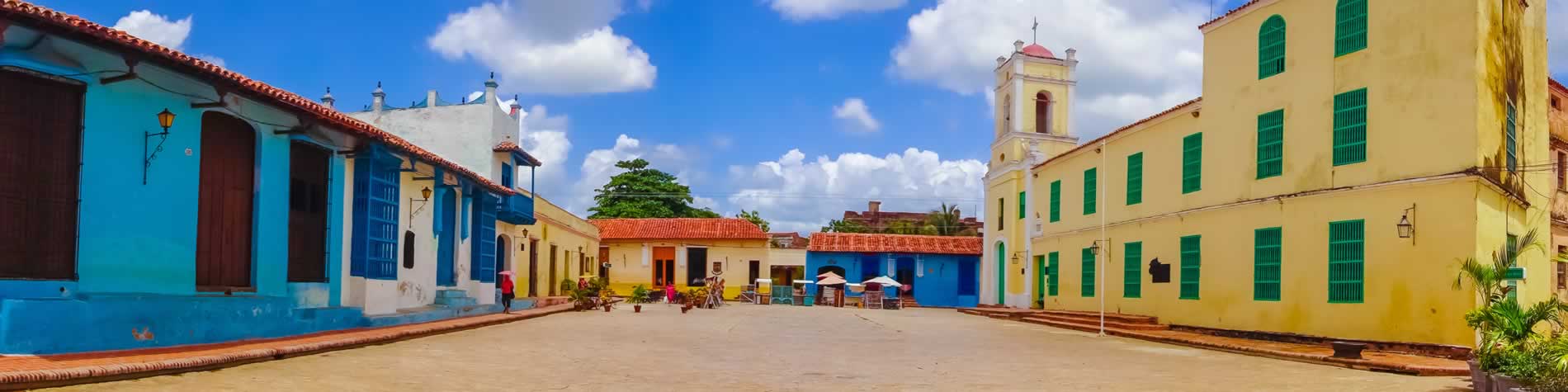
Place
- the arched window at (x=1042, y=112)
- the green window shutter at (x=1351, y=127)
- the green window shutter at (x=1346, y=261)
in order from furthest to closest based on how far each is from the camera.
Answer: the arched window at (x=1042, y=112) < the green window shutter at (x=1351, y=127) < the green window shutter at (x=1346, y=261)

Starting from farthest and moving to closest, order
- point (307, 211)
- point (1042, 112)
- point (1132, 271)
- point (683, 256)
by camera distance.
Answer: point (683, 256) < point (1042, 112) < point (1132, 271) < point (307, 211)

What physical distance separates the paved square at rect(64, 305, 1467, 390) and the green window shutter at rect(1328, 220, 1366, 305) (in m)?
2.32

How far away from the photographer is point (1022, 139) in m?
33.0

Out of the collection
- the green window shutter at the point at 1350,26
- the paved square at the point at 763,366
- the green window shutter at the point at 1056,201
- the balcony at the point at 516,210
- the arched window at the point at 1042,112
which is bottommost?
the paved square at the point at 763,366

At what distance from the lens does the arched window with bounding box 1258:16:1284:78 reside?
59.0 ft

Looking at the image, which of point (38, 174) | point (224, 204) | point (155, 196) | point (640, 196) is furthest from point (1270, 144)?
point (640, 196)

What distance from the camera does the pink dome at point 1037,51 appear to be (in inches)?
1348

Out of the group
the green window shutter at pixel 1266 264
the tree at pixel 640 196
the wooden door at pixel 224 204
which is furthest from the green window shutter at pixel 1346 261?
the tree at pixel 640 196

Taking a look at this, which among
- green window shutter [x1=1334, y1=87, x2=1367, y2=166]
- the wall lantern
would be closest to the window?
green window shutter [x1=1334, y1=87, x2=1367, y2=166]

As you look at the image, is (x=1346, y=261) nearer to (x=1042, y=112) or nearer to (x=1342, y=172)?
(x=1342, y=172)

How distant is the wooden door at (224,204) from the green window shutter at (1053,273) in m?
20.2

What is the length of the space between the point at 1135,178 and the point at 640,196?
3782 centimetres

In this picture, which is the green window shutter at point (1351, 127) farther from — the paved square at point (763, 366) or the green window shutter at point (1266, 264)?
the paved square at point (763, 366)

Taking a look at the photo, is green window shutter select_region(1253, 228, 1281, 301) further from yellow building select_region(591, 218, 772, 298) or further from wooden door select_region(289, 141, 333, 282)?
yellow building select_region(591, 218, 772, 298)
